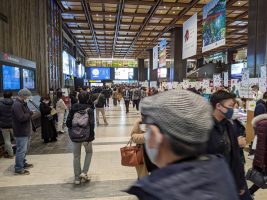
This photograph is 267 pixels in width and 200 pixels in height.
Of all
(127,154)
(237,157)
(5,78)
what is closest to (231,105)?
(237,157)

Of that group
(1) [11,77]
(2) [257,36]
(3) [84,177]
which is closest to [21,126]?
(3) [84,177]

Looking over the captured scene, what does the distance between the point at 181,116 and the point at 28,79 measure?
27.8ft

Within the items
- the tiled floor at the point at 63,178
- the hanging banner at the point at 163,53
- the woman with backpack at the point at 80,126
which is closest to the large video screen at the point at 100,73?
the hanging banner at the point at 163,53

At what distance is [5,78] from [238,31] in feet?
50.8

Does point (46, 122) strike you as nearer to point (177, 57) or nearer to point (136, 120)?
point (136, 120)

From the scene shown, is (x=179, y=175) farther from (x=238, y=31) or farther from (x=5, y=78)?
(x=238, y=31)

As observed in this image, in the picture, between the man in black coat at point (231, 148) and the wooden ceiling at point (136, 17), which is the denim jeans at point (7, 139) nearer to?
the man in black coat at point (231, 148)

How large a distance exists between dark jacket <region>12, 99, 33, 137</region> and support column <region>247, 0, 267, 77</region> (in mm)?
5891

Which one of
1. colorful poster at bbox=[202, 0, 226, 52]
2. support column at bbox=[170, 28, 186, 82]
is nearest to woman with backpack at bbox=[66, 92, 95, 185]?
colorful poster at bbox=[202, 0, 226, 52]

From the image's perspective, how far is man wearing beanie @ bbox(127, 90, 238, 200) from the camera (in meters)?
0.69

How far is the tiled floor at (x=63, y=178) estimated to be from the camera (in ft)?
11.6

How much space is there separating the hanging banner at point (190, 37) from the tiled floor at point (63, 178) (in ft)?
16.2

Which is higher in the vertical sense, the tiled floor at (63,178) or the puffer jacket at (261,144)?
the puffer jacket at (261,144)

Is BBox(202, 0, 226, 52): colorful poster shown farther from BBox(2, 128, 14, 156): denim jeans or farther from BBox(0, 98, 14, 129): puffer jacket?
BBox(2, 128, 14, 156): denim jeans
